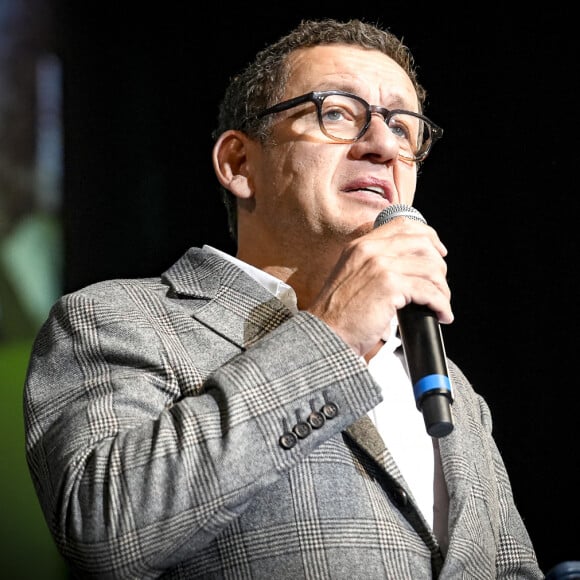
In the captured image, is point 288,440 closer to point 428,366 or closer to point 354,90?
point 428,366

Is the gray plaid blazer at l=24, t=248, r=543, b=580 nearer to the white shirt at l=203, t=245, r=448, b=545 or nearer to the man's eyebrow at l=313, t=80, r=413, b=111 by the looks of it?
the white shirt at l=203, t=245, r=448, b=545

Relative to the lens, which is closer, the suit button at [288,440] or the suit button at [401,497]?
the suit button at [288,440]

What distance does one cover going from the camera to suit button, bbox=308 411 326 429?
1216 mm

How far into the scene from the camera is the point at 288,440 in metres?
1.21

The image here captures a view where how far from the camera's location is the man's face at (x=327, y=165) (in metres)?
1.79

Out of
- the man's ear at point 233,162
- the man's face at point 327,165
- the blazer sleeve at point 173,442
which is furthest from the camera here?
the man's ear at point 233,162

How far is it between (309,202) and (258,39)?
1176 millimetres

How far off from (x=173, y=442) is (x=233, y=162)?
1047 millimetres

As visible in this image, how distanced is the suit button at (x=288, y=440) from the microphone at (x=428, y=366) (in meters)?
0.19

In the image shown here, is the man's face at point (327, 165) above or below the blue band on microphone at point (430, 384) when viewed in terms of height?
above

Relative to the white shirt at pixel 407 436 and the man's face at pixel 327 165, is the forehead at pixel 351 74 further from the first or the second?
the white shirt at pixel 407 436

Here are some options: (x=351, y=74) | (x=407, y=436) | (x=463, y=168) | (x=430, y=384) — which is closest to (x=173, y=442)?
(x=430, y=384)

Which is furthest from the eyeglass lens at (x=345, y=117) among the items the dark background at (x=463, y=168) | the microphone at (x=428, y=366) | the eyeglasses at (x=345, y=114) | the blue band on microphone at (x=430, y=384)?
the dark background at (x=463, y=168)

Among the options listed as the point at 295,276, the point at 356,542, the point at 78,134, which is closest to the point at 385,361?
the point at 295,276
